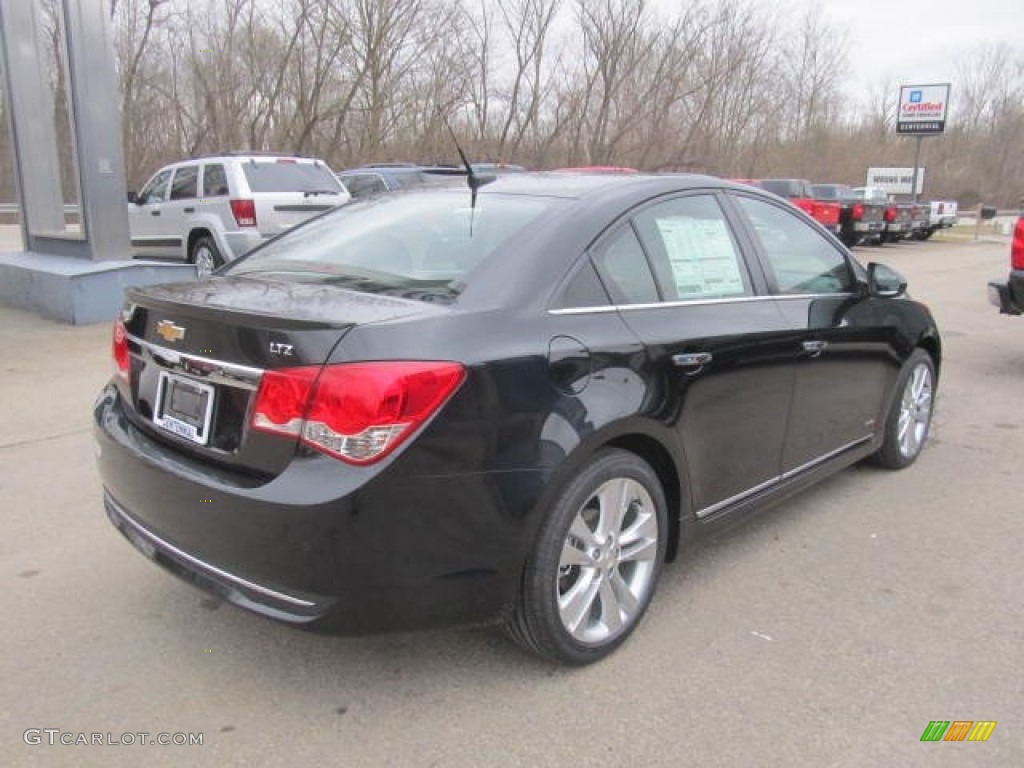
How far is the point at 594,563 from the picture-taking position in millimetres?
2762

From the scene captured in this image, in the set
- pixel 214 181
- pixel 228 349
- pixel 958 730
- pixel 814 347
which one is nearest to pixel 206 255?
pixel 214 181

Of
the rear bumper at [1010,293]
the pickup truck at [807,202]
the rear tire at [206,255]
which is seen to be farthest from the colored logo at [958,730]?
the pickup truck at [807,202]

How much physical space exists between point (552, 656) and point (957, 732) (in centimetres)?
122

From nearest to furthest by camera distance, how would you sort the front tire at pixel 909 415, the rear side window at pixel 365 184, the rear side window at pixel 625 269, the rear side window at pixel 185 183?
the rear side window at pixel 625 269, the front tire at pixel 909 415, the rear side window at pixel 185 183, the rear side window at pixel 365 184

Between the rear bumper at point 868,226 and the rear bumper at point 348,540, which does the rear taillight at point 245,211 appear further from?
the rear bumper at point 868,226

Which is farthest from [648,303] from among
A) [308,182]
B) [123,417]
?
[308,182]

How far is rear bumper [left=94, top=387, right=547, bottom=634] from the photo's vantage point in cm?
Answer: 223

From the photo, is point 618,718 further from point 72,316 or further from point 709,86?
point 709,86

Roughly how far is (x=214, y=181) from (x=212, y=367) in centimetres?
976

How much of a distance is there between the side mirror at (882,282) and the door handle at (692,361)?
163cm

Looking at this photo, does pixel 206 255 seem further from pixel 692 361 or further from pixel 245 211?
pixel 692 361

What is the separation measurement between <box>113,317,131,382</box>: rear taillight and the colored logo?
284cm

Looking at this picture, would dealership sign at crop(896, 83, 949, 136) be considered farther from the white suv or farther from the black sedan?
the black sedan

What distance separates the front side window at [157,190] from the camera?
12.5 meters
